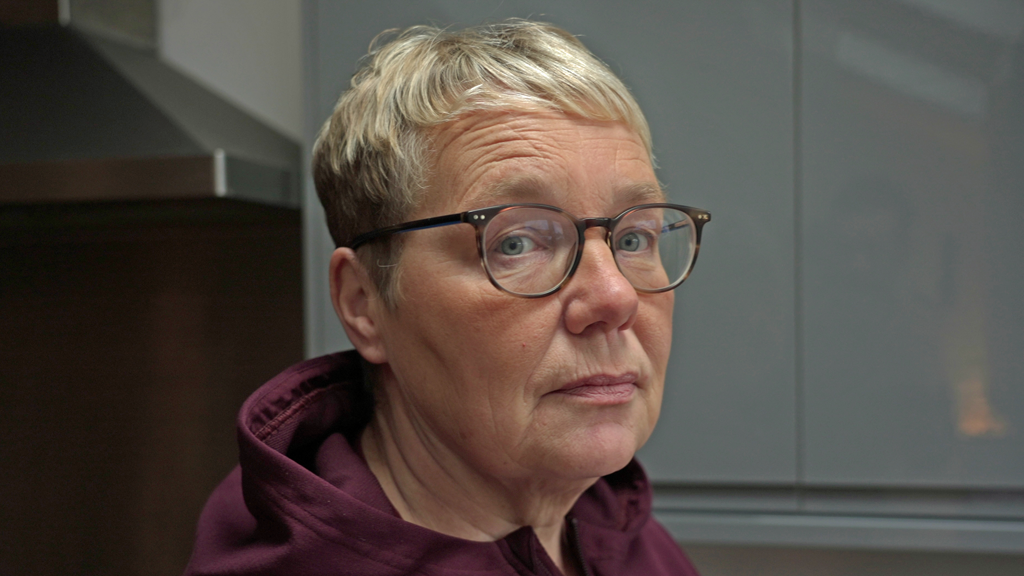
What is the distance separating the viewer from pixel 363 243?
70 centimetres

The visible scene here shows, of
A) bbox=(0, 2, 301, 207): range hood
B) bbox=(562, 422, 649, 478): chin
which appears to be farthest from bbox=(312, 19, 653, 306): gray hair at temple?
bbox=(0, 2, 301, 207): range hood

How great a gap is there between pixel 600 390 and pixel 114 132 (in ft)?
3.67

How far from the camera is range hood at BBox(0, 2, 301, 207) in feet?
3.92

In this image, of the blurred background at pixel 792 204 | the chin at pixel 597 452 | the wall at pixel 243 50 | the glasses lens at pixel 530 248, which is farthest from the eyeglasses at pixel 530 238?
the wall at pixel 243 50

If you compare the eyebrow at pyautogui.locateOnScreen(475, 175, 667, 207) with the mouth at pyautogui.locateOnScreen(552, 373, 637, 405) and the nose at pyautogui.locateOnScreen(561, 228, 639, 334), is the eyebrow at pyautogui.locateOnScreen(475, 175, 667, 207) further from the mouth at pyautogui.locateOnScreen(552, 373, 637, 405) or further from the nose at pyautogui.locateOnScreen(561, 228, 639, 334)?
the mouth at pyautogui.locateOnScreen(552, 373, 637, 405)

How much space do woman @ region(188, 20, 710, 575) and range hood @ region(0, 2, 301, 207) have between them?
2.03 feet

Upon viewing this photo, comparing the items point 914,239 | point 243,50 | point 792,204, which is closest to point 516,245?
point 792,204

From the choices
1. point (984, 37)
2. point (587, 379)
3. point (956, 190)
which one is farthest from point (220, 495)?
point (984, 37)

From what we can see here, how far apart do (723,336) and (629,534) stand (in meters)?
0.63

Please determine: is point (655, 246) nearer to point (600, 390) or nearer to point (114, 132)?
point (600, 390)

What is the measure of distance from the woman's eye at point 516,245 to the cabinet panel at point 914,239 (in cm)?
89

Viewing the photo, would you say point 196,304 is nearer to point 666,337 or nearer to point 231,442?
point 231,442

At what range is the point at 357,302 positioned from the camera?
73cm

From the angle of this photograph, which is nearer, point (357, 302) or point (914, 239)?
point (357, 302)
